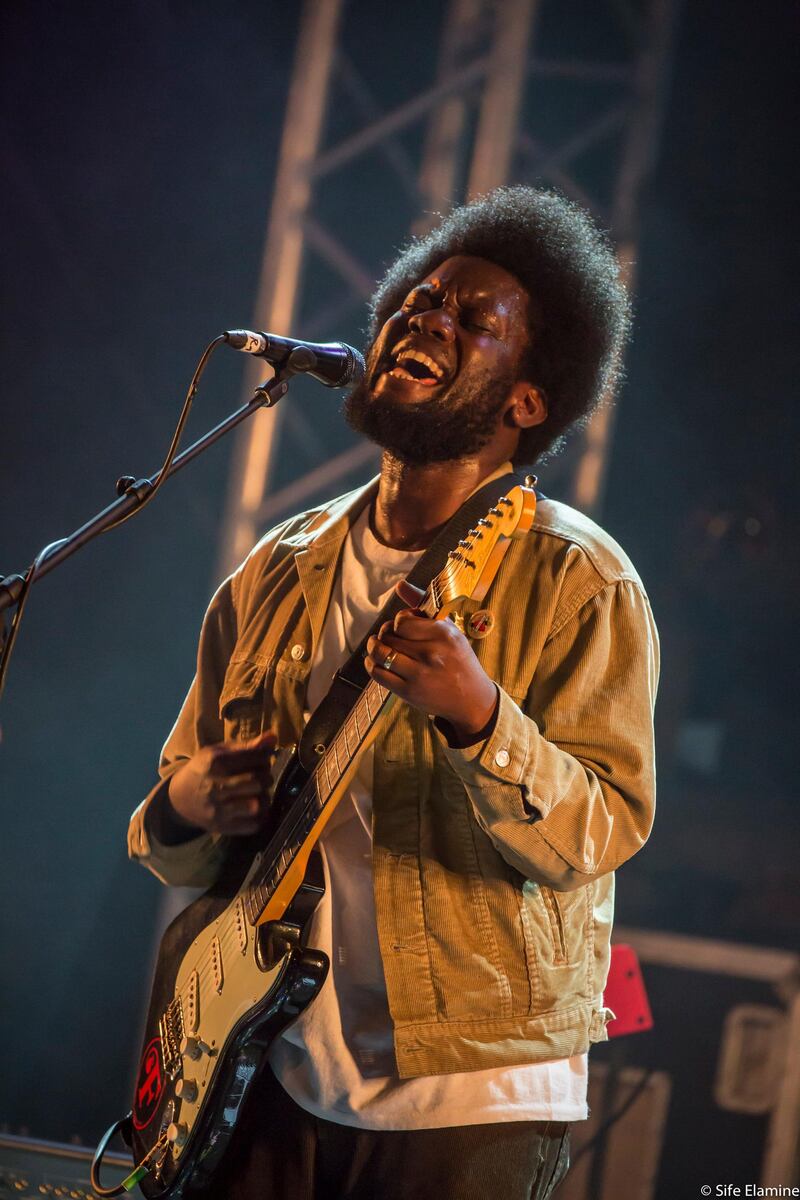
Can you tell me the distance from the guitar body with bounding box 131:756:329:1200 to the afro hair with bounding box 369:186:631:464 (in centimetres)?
107

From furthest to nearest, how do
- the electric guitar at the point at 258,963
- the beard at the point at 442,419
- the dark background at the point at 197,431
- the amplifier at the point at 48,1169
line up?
the dark background at the point at 197,431, the amplifier at the point at 48,1169, the beard at the point at 442,419, the electric guitar at the point at 258,963

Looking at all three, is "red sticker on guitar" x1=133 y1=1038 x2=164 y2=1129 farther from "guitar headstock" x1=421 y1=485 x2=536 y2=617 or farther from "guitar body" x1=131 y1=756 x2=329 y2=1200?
"guitar headstock" x1=421 y1=485 x2=536 y2=617

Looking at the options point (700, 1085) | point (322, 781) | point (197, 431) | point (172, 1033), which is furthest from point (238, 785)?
point (197, 431)

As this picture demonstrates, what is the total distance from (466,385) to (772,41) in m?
4.20

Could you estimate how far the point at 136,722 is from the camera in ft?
15.4

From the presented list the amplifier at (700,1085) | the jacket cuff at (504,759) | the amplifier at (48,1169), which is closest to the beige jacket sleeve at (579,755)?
the jacket cuff at (504,759)

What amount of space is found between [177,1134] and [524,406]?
1596 mm

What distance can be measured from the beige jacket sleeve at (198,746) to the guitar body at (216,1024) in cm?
14

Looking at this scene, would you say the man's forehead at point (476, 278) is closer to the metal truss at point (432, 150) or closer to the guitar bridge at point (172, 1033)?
the guitar bridge at point (172, 1033)

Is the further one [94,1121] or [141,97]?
[141,97]

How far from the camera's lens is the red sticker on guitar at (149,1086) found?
6.86ft

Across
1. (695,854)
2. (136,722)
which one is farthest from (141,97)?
(695,854)

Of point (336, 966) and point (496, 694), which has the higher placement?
point (496, 694)

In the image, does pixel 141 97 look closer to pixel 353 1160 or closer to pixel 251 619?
pixel 251 619
